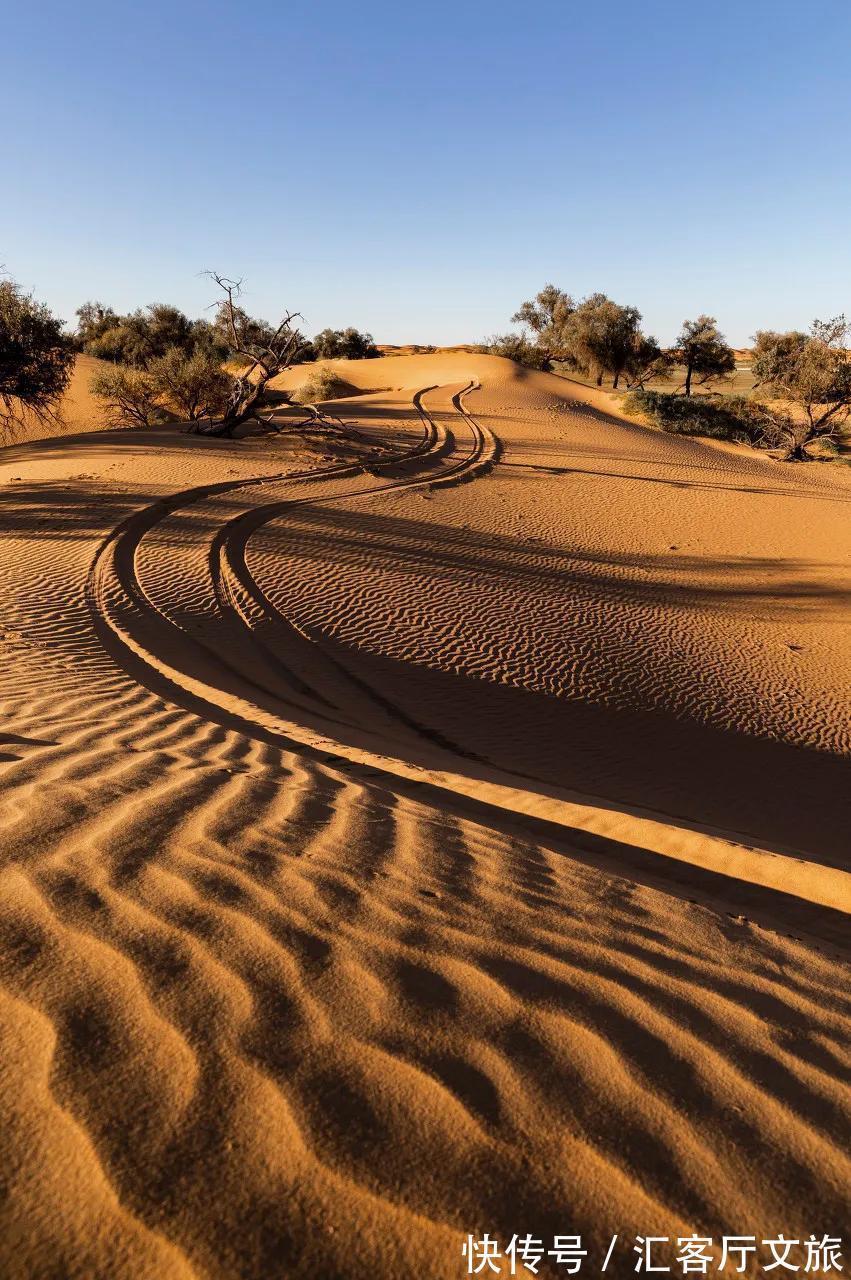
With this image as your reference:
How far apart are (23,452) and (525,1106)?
68.6 ft

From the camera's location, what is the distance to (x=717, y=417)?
33.4 meters

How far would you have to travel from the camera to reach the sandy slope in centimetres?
138

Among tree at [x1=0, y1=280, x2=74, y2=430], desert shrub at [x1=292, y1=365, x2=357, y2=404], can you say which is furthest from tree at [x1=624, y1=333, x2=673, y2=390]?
tree at [x1=0, y1=280, x2=74, y2=430]

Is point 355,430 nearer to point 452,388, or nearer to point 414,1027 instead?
point 452,388

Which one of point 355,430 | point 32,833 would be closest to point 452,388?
point 355,430

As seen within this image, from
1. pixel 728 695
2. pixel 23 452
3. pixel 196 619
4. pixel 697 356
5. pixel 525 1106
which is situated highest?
pixel 697 356

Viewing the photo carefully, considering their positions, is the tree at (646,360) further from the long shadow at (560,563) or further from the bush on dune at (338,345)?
the long shadow at (560,563)

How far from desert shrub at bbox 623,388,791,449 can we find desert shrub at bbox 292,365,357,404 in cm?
1452

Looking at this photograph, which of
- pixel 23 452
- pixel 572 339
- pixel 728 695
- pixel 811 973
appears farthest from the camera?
pixel 572 339

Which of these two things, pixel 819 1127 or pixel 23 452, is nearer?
pixel 819 1127

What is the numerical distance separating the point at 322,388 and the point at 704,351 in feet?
82.9

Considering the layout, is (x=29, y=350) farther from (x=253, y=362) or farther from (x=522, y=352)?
(x=522, y=352)

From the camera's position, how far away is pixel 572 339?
45.2m

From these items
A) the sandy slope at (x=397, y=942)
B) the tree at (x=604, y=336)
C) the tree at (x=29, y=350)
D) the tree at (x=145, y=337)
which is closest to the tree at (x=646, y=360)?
the tree at (x=604, y=336)
